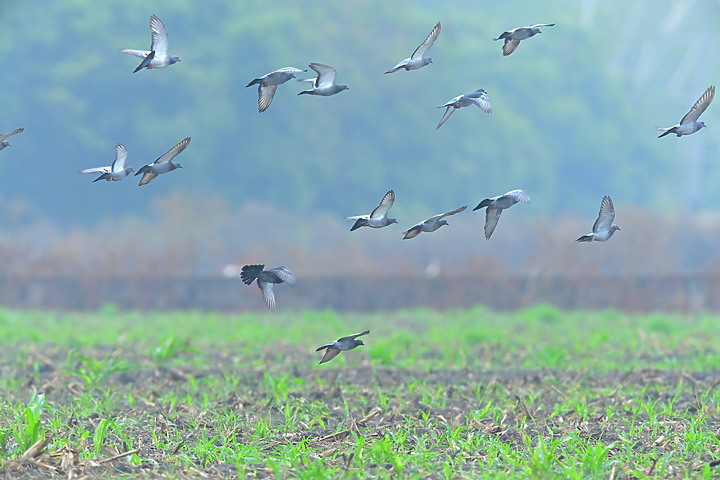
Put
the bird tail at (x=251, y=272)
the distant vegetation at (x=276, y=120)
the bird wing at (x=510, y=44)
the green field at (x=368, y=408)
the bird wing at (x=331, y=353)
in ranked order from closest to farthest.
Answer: the bird tail at (x=251, y=272), the green field at (x=368, y=408), the bird wing at (x=510, y=44), the bird wing at (x=331, y=353), the distant vegetation at (x=276, y=120)

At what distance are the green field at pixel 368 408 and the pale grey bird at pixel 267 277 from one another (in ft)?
2.50

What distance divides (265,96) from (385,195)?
2.72ft

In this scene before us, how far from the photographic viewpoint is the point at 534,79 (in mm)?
53000

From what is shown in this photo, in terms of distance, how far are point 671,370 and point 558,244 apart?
16531 millimetres

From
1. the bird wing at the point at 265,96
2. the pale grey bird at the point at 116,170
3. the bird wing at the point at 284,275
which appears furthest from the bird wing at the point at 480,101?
the pale grey bird at the point at 116,170

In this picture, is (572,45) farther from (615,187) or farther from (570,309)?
(570,309)

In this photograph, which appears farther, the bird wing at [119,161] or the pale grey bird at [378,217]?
the bird wing at [119,161]

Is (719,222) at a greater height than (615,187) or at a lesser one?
lesser

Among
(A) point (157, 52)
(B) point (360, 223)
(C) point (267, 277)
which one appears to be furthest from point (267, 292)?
(A) point (157, 52)

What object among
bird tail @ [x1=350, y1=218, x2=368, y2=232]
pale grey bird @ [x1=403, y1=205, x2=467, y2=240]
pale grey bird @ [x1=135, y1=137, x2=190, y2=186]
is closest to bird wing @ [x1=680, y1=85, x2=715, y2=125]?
pale grey bird @ [x1=403, y1=205, x2=467, y2=240]

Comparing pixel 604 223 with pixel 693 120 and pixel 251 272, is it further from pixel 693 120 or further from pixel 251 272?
pixel 251 272

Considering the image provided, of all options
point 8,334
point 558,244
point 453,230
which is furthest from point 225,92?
point 8,334

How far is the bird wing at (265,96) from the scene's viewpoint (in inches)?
199

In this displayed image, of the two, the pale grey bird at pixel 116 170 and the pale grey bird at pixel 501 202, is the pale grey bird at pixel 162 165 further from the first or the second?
the pale grey bird at pixel 501 202
